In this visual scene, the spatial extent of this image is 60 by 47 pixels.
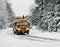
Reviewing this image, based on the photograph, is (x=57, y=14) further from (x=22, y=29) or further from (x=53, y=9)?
(x=22, y=29)

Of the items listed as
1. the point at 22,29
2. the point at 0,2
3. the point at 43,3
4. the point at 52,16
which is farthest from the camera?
the point at 0,2

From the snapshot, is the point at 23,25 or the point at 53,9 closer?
the point at 23,25

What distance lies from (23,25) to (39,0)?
7.79 meters

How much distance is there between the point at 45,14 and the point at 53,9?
73.8 inches

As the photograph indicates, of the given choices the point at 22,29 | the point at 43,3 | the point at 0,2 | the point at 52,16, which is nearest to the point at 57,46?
the point at 22,29

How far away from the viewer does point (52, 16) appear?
34.0 meters

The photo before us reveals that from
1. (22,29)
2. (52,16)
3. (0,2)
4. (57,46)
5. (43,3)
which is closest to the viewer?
(57,46)

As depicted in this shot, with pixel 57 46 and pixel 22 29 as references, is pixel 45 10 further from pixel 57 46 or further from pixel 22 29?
pixel 57 46

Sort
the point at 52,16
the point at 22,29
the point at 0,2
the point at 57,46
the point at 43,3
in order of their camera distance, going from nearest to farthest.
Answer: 1. the point at 57,46
2. the point at 22,29
3. the point at 52,16
4. the point at 43,3
5. the point at 0,2

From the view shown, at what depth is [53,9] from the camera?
3403 centimetres

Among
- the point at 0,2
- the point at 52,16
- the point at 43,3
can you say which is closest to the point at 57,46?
the point at 52,16

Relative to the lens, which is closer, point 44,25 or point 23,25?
point 23,25

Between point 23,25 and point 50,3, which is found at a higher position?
point 50,3

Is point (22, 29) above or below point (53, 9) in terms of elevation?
below
